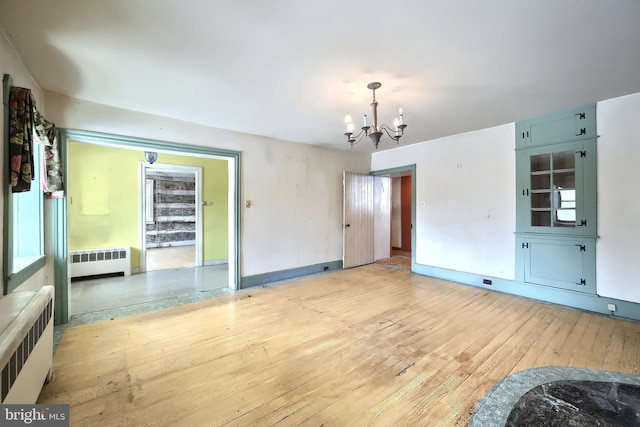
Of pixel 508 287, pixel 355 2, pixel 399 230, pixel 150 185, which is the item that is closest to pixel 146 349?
pixel 355 2

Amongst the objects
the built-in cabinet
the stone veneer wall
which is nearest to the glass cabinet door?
the built-in cabinet

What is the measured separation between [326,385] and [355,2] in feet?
8.72

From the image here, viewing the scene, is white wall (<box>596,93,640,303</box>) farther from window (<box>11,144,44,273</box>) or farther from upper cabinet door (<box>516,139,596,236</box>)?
window (<box>11,144,44,273</box>)

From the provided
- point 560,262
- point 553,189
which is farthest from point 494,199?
point 560,262

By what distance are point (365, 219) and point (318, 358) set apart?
13.4 ft

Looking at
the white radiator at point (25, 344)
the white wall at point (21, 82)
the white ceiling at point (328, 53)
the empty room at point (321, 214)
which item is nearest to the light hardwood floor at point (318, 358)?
the empty room at point (321, 214)

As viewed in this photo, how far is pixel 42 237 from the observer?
2883 mm

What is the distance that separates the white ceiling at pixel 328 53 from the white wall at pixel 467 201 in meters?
0.98

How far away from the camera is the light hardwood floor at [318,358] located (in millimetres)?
1709

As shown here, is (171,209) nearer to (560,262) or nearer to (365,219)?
(365,219)

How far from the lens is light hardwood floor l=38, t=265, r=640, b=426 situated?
1.71 m

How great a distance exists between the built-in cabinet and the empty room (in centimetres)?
3

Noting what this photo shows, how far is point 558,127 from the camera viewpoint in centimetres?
356

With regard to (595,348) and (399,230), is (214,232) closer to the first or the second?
(399,230)
